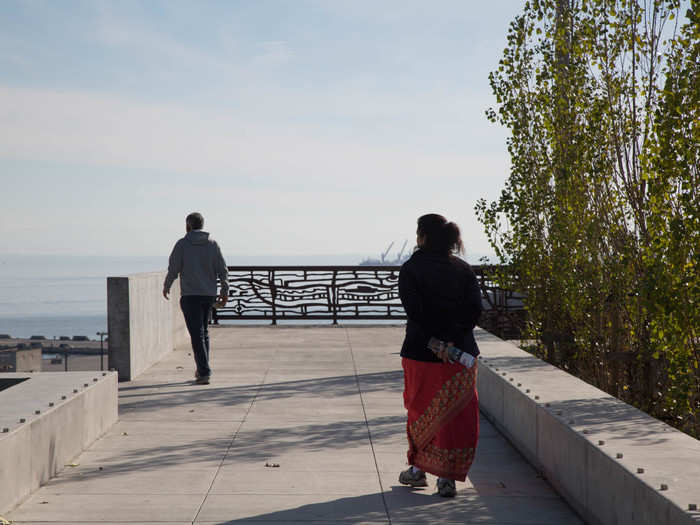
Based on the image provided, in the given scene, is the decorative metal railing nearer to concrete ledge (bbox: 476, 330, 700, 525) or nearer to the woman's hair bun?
concrete ledge (bbox: 476, 330, 700, 525)

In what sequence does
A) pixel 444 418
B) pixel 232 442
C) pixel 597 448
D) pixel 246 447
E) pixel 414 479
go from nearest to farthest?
pixel 597 448
pixel 444 418
pixel 414 479
pixel 246 447
pixel 232 442

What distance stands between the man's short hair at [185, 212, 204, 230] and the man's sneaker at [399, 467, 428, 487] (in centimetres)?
539

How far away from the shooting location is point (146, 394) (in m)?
9.12

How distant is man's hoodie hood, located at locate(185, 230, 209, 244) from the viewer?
395 inches

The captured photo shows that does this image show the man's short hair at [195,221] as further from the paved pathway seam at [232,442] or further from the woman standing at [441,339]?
the woman standing at [441,339]

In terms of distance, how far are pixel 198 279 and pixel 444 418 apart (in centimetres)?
512

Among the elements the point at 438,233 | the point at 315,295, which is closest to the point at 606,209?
the point at 438,233

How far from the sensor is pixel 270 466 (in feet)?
19.7

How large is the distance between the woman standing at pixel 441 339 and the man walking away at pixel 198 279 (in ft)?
15.8

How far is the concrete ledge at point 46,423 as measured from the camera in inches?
191

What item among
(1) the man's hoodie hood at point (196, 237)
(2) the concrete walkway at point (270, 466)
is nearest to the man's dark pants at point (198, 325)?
(2) the concrete walkway at point (270, 466)

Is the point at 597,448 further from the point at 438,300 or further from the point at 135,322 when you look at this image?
the point at 135,322

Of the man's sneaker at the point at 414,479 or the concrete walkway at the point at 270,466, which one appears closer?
the concrete walkway at the point at 270,466

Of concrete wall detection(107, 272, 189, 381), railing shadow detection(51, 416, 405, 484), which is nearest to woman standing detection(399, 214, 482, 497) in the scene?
railing shadow detection(51, 416, 405, 484)
